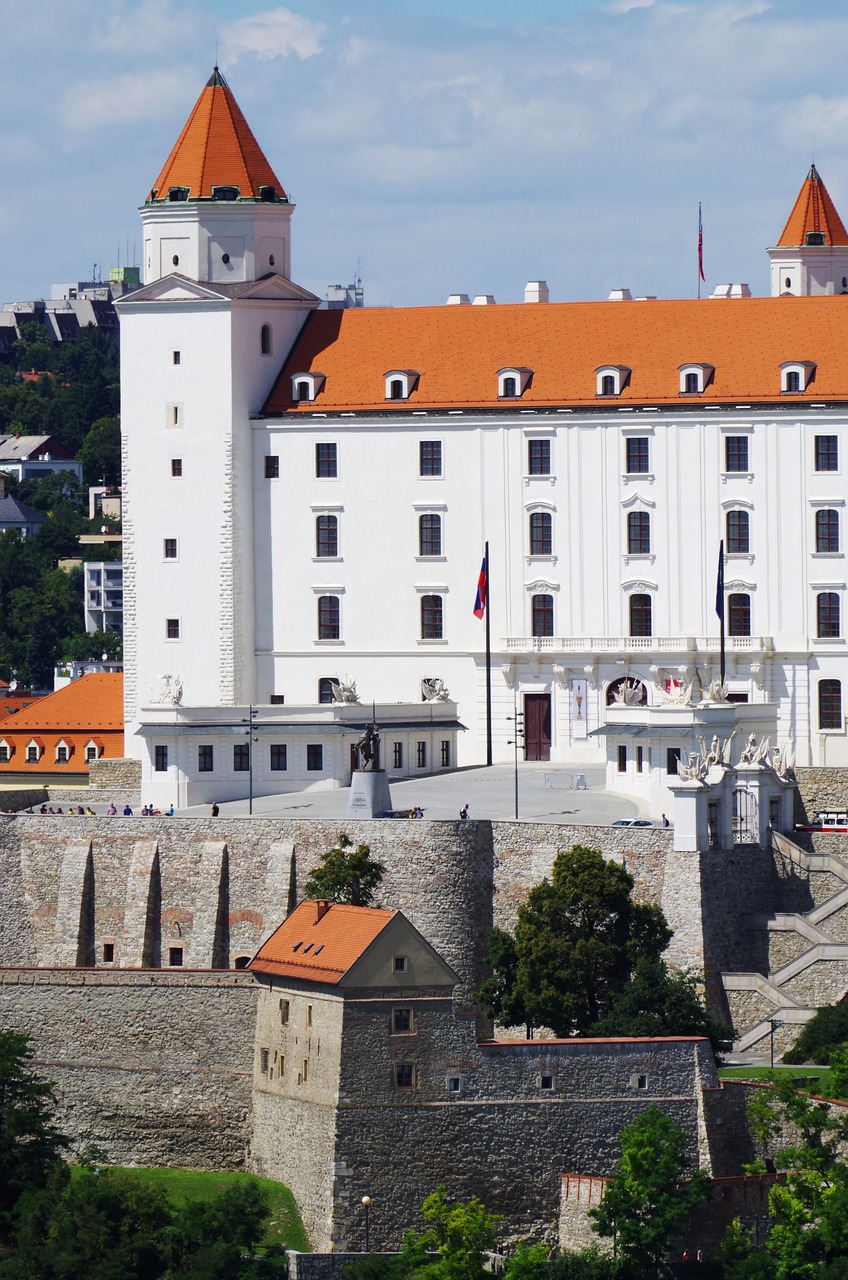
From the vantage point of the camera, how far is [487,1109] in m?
82.4

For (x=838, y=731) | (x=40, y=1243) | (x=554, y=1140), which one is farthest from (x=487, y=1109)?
(x=838, y=731)

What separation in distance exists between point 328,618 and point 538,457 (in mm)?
7818

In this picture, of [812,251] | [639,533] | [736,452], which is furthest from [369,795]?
[812,251]

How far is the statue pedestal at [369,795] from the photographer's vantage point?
96.3 metres

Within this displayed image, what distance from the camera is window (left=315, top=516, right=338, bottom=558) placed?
11031cm

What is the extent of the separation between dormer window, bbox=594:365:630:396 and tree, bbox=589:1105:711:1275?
31.8 meters

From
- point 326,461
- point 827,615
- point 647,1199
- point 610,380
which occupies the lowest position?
point 647,1199

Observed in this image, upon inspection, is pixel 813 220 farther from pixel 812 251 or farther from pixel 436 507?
pixel 436 507

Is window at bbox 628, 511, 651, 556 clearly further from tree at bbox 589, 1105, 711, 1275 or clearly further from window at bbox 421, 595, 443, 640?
tree at bbox 589, 1105, 711, 1275

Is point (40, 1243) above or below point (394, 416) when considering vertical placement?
below

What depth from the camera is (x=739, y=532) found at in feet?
350

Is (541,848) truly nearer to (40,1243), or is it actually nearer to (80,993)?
(80,993)

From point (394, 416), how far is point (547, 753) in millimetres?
10826

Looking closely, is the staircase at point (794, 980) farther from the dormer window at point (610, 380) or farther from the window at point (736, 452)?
the dormer window at point (610, 380)
